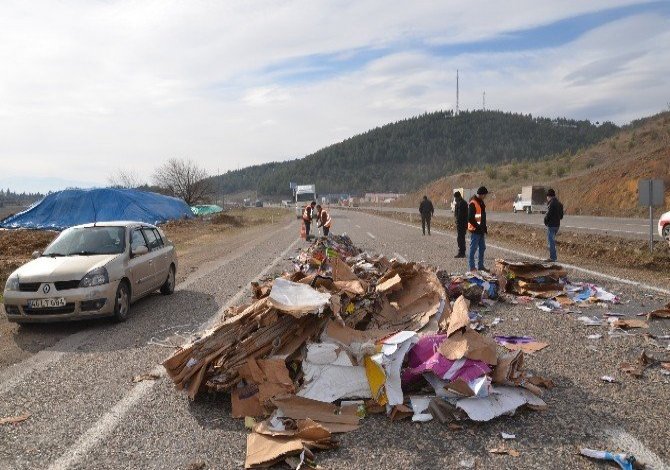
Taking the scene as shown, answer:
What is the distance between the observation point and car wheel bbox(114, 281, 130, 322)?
8.48 metres

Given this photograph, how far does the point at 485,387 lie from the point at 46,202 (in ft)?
120

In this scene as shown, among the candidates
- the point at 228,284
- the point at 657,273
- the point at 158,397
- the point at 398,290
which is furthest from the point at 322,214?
the point at 158,397

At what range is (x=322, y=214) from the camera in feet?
75.2

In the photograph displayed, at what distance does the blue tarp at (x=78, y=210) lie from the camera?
3366cm

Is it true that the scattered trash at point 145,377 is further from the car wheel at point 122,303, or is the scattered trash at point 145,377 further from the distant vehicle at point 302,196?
the distant vehicle at point 302,196

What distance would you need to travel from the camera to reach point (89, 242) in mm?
9508

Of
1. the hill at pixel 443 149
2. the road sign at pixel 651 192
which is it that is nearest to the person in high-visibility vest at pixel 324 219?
the road sign at pixel 651 192

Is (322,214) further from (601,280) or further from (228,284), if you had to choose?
(601,280)

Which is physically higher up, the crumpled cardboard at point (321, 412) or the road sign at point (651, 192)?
the road sign at point (651, 192)

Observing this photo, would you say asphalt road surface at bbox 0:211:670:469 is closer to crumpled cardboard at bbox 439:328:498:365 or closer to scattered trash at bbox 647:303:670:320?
scattered trash at bbox 647:303:670:320

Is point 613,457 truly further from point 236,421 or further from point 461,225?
point 461,225

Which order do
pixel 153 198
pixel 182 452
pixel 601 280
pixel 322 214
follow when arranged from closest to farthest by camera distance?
pixel 182 452
pixel 601 280
pixel 322 214
pixel 153 198

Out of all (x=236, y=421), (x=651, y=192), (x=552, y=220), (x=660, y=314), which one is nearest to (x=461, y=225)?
(x=552, y=220)

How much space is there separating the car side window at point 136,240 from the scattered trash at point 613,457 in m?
7.82
